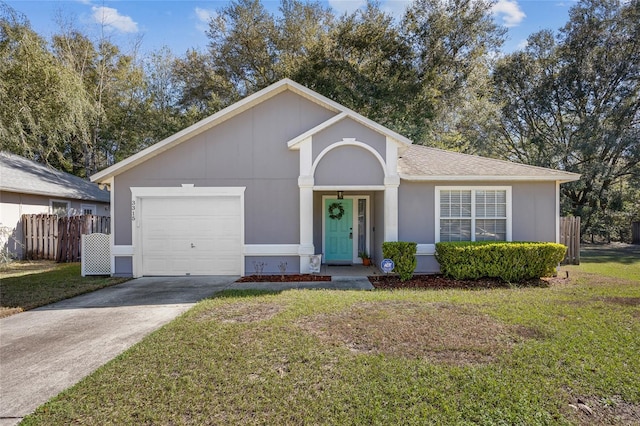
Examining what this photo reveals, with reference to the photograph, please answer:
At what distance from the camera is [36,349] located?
473 centimetres

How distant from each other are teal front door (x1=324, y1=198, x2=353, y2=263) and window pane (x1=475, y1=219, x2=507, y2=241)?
416 centimetres

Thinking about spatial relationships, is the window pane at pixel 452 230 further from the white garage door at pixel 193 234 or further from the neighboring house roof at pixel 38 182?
the neighboring house roof at pixel 38 182

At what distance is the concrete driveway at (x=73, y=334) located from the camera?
371cm

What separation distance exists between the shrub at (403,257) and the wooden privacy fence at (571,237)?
6.76m

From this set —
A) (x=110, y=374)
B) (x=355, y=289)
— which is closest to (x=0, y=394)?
(x=110, y=374)

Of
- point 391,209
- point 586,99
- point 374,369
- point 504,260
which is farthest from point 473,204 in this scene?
point 586,99

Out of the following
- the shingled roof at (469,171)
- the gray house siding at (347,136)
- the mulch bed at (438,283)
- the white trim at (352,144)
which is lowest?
the mulch bed at (438,283)

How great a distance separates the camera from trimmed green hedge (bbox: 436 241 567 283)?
28.8 ft

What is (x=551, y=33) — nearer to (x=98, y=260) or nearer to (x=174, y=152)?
(x=174, y=152)

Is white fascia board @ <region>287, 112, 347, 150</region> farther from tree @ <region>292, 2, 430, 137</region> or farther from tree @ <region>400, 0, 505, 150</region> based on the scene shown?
tree @ <region>400, 0, 505, 150</region>

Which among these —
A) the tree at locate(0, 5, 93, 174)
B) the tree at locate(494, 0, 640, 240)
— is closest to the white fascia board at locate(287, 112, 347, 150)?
the tree at locate(0, 5, 93, 174)

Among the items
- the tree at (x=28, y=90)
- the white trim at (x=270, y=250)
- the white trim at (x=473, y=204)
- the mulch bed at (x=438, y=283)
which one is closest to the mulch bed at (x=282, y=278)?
the white trim at (x=270, y=250)

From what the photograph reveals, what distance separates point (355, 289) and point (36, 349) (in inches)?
232

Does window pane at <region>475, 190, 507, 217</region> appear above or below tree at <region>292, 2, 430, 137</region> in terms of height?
below
